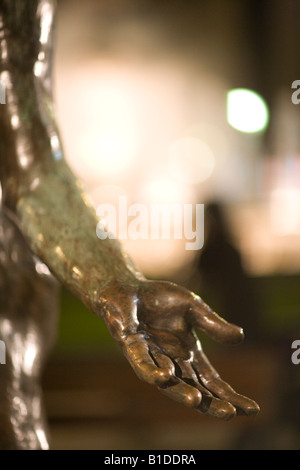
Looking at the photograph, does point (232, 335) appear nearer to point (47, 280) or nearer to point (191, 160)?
point (47, 280)

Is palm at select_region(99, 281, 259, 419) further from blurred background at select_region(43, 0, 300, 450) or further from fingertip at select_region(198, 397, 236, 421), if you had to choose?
blurred background at select_region(43, 0, 300, 450)

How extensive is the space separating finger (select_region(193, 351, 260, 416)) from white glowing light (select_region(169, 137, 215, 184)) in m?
15.4

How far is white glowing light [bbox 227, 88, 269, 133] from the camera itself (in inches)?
567

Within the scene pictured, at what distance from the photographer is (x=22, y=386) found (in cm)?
156

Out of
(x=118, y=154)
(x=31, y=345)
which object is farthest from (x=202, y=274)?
(x=118, y=154)

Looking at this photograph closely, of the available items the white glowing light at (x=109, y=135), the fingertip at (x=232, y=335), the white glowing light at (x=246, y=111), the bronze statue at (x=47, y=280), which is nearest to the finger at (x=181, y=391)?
the bronze statue at (x=47, y=280)

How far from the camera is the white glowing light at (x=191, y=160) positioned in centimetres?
1666

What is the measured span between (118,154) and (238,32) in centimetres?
348

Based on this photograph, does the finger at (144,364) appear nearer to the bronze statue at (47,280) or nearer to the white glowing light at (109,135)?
the bronze statue at (47,280)

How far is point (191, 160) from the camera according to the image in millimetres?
16969

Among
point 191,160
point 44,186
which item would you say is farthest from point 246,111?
point 44,186

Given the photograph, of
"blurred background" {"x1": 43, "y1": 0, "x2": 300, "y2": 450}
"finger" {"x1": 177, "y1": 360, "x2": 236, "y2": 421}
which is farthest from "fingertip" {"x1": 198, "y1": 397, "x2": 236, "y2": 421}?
"blurred background" {"x1": 43, "y1": 0, "x2": 300, "y2": 450}

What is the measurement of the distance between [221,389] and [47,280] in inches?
20.5

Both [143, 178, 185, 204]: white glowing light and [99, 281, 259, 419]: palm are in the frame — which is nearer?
[99, 281, 259, 419]: palm
